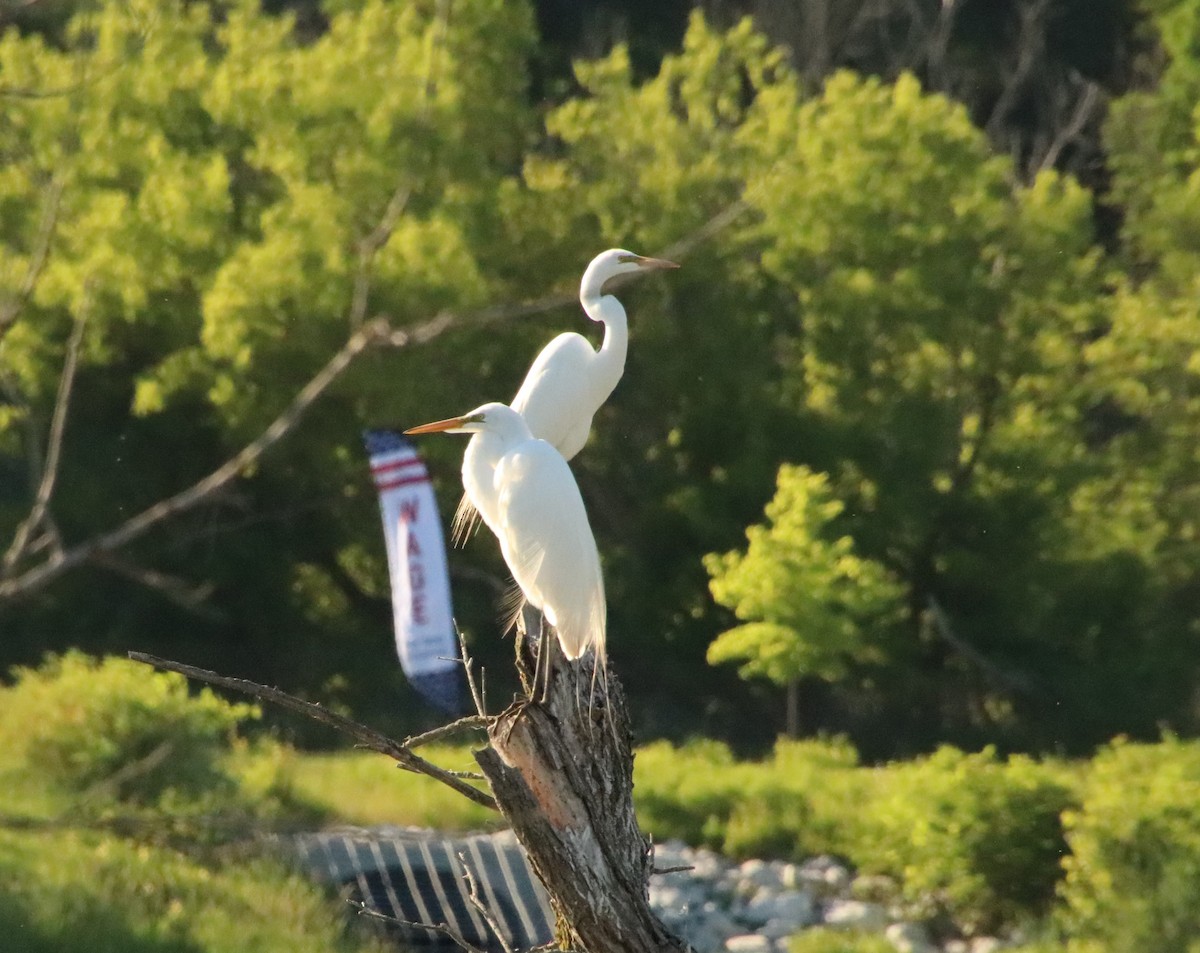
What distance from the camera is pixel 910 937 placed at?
31.9 ft

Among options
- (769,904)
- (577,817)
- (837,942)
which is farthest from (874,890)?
(577,817)

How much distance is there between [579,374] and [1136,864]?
4.58 meters

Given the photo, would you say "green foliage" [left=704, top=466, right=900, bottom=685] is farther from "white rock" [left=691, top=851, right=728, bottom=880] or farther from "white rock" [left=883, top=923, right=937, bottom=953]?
"white rock" [left=883, top=923, right=937, bottom=953]

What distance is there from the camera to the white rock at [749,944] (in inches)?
387

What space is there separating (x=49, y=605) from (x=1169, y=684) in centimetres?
1002

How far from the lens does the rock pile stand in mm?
9852

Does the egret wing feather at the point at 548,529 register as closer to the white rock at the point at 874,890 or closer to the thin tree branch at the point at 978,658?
the white rock at the point at 874,890

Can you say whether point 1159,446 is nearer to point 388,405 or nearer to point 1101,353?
point 1101,353

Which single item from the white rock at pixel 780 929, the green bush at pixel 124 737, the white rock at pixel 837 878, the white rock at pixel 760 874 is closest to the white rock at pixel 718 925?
the white rock at pixel 780 929

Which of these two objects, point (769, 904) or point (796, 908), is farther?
point (769, 904)

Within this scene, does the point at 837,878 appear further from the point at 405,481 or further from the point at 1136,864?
the point at 405,481

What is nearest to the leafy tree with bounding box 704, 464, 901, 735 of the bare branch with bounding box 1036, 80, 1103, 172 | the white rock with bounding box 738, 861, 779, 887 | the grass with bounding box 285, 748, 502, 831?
the grass with bounding box 285, 748, 502, 831

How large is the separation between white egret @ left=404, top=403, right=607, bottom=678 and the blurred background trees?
882 cm

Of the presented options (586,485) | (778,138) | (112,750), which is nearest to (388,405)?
(586,485)
